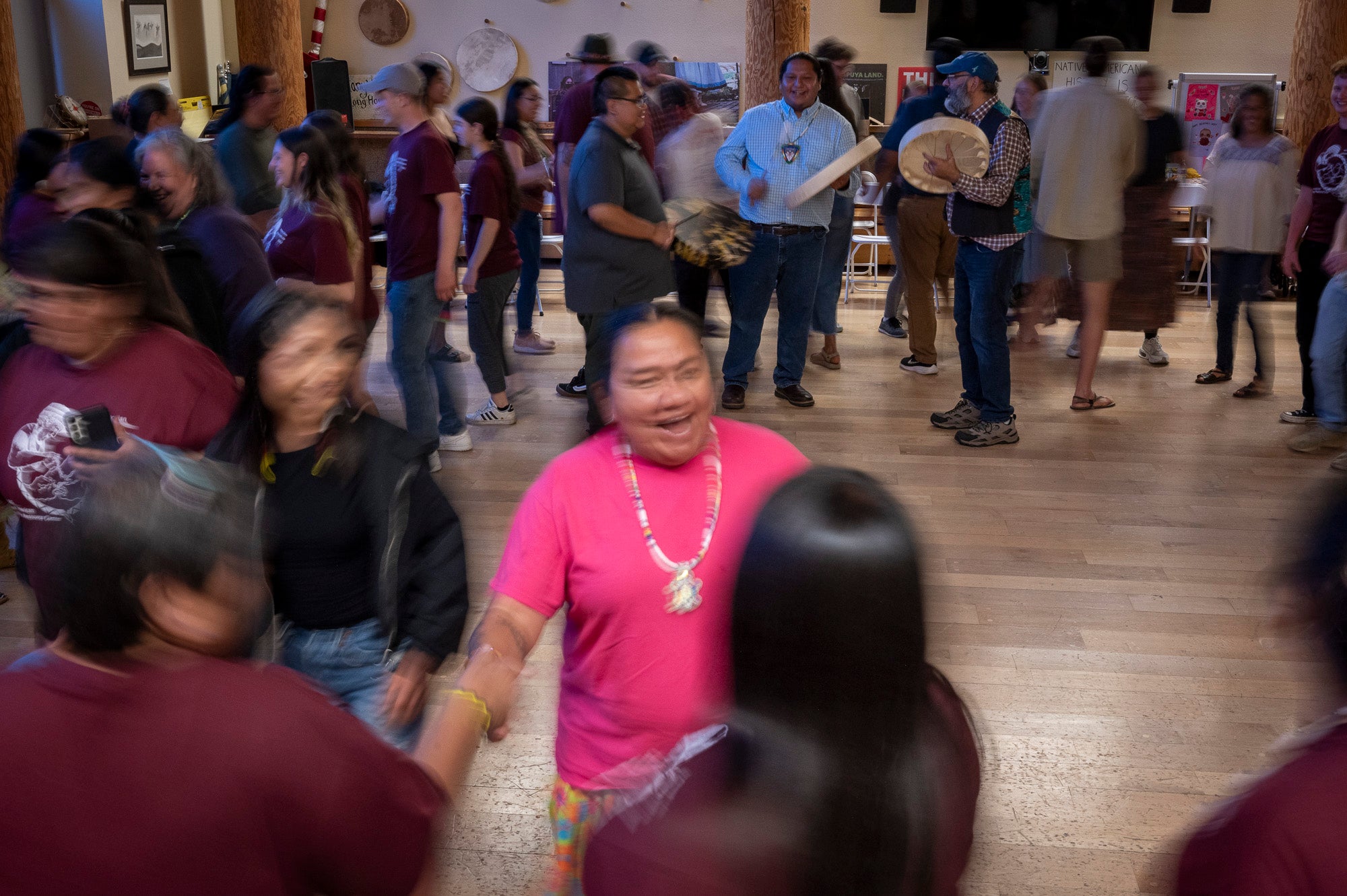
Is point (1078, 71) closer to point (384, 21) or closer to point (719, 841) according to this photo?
point (384, 21)

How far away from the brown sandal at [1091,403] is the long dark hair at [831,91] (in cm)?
170

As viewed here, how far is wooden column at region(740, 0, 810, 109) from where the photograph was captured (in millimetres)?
7832

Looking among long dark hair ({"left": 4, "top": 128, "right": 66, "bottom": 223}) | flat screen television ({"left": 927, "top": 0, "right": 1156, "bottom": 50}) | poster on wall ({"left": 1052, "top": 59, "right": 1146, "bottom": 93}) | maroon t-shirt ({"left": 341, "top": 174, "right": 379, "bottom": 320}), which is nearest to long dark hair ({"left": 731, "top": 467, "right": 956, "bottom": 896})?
maroon t-shirt ({"left": 341, "top": 174, "right": 379, "bottom": 320})

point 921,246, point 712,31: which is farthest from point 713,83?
point 921,246

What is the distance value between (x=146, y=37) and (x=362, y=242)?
23.3ft

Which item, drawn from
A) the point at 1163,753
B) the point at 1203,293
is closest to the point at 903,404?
the point at 1163,753

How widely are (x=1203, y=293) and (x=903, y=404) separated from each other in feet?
13.2

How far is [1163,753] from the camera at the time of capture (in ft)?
9.56

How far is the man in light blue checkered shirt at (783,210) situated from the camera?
5444mm

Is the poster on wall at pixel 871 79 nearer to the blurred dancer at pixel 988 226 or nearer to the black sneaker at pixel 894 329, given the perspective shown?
the black sneaker at pixel 894 329

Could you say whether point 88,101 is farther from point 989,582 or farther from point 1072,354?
point 989,582

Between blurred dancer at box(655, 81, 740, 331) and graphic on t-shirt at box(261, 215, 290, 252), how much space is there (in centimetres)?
199

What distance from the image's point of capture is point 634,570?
162cm

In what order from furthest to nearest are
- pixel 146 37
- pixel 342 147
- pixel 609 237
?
pixel 146 37, pixel 609 237, pixel 342 147
